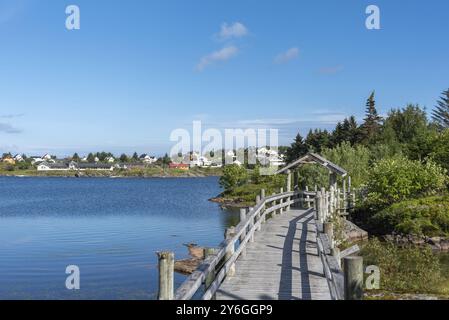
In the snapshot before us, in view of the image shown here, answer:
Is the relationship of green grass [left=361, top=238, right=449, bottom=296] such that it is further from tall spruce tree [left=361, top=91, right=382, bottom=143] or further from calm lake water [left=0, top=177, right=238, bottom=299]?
tall spruce tree [left=361, top=91, right=382, bottom=143]

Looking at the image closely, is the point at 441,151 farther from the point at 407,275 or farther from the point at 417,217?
the point at 407,275

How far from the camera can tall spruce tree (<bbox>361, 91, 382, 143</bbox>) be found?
7756cm

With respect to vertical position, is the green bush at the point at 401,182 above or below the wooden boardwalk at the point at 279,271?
above

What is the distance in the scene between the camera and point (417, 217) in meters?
31.8

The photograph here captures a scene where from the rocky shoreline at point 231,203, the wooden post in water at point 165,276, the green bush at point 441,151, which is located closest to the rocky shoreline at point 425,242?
the green bush at point 441,151

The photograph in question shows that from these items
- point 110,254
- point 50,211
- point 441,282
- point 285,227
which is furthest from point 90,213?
point 441,282

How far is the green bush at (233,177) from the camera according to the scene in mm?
81375

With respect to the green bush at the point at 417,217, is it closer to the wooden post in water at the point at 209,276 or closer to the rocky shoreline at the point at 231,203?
the wooden post in water at the point at 209,276

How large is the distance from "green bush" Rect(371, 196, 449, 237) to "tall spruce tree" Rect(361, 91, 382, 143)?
42.6m

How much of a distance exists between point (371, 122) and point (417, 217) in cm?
5153

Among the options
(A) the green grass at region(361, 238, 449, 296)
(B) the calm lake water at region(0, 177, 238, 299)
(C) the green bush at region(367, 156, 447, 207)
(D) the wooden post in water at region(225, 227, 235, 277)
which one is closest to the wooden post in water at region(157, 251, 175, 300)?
(D) the wooden post in water at region(225, 227, 235, 277)

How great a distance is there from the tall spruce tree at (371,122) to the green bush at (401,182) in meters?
39.3

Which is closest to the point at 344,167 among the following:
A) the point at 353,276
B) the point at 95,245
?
the point at 95,245
